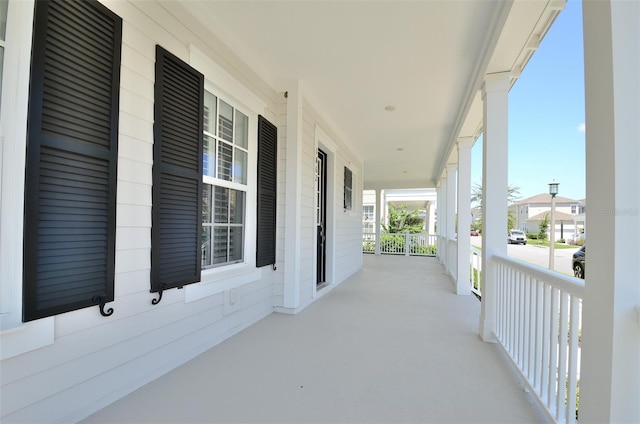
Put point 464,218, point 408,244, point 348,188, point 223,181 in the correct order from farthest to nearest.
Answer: point 408,244, point 348,188, point 464,218, point 223,181

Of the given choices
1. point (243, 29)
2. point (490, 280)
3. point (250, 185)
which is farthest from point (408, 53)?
point (490, 280)

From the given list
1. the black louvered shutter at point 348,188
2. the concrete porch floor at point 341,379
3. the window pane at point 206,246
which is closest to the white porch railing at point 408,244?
the black louvered shutter at point 348,188

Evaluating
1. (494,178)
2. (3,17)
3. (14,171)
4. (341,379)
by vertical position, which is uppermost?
(3,17)

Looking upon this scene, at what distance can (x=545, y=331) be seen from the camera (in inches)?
69.1

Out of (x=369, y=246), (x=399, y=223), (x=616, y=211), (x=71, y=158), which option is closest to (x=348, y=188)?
(x=71, y=158)

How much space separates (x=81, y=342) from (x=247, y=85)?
257 centimetres

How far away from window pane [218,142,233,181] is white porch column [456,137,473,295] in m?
3.78

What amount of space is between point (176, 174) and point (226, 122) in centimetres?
92

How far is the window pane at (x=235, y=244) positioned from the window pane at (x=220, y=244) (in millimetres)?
75

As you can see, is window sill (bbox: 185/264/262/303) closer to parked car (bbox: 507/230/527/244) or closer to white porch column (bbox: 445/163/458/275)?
white porch column (bbox: 445/163/458/275)

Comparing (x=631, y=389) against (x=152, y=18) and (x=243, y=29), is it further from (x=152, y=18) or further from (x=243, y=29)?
(x=243, y=29)

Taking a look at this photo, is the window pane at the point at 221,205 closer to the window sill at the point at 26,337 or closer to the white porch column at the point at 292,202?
the white porch column at the point at 292,202

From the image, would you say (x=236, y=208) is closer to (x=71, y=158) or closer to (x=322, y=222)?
(x=71, y=158)

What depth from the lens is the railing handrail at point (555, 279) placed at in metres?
1.39
